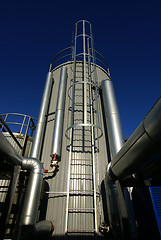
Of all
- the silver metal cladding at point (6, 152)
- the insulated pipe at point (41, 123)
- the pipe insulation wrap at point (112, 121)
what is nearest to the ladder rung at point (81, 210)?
the pipe insulation wrap at point (112, 121)

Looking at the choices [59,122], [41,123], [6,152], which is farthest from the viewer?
[41,123]

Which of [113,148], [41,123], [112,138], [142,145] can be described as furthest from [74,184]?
[142,145]

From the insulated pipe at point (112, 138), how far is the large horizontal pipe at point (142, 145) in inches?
70.3

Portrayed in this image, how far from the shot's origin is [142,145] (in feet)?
10.4

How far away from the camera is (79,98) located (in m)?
11.0

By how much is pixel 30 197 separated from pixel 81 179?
2876mm

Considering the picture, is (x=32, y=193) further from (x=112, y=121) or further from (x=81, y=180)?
(x=112, y=121)

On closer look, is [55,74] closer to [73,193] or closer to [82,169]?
[82,169]

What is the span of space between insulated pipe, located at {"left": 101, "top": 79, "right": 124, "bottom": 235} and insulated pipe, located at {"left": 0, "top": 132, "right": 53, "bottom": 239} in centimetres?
291

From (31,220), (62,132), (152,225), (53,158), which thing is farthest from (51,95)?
(152,225)

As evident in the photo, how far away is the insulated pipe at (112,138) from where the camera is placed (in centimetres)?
552

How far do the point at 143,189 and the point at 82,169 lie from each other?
465cm

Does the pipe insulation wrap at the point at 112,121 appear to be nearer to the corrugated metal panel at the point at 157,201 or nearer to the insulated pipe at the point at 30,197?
the corrugated metal panel at the point at 157,201

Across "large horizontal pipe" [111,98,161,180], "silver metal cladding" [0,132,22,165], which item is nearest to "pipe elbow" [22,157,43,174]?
"silver metal cladding" [0,132,22,165]
